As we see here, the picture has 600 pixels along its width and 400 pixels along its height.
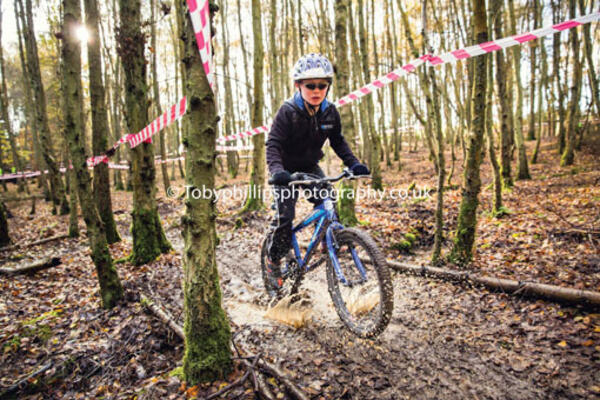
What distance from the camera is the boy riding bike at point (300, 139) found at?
3.38 metres

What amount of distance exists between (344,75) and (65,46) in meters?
4.91

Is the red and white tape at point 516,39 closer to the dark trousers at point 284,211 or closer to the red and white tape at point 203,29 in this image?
the dark trousers at point 284,211

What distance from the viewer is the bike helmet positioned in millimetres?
3348

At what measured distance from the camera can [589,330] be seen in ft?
9.04

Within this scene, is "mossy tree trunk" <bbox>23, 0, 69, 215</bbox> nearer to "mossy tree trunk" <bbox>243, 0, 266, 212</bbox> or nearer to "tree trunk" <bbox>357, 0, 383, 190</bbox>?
"mossy tree trunk" <bbox>243, 0, 266, 212</bbox>

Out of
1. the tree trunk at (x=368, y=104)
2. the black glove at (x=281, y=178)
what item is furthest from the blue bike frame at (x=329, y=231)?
the tree trunk at (x=368, y=104)

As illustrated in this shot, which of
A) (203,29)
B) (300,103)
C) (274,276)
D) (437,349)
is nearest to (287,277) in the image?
(274,276)

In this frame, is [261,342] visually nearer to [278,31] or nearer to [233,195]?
[233,195]

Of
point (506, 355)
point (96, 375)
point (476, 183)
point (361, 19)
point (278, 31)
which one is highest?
point (278, 31)

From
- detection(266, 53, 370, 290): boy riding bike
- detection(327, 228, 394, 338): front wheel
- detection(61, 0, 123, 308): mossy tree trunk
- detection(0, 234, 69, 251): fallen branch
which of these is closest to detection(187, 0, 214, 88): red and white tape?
detection(266, 53, 370, 290): boy riding bike

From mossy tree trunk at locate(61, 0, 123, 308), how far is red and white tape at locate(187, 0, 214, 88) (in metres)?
2.86

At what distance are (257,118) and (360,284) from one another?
717 centimetres

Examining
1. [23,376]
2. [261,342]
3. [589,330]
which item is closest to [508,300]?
[589,330]

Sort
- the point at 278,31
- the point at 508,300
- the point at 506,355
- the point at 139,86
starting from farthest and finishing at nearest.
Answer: the point at 278,31 → the point at 139,86 → the point at 508,300 → the point at 506,355
